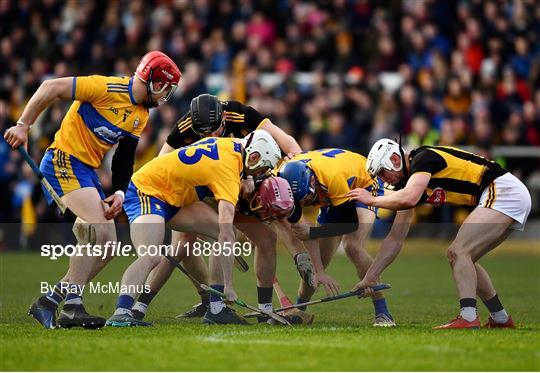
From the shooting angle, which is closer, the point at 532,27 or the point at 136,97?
the point at 136,97

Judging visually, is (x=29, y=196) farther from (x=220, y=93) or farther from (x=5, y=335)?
(x=5, y=335)

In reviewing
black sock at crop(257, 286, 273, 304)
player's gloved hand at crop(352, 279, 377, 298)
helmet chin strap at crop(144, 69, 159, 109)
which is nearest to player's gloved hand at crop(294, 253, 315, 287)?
black sock at crop(257, 286, 273, 304)

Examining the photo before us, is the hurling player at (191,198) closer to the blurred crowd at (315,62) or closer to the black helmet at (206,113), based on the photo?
the black helmet at (206,113)

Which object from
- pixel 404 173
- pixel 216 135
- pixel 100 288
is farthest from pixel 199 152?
pixel 100 288

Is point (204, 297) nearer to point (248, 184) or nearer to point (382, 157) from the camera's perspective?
point (248, 184)

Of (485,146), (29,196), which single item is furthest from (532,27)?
(29,196)

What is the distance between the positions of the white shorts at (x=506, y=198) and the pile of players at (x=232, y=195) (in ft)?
0.04

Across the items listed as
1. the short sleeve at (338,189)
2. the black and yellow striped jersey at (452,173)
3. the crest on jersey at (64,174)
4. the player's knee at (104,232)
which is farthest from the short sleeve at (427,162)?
the crest on jersey at (64,174)

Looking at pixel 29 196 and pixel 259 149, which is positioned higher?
pixel 259 149

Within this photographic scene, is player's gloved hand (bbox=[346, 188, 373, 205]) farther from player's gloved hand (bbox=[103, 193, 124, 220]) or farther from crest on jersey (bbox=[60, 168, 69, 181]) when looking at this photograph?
crest on jersey (bbox=[60, 168, 69, 181])

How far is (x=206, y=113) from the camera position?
1129 cm

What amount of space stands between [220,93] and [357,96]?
8.15 ft

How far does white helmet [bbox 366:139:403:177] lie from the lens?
10.4 m

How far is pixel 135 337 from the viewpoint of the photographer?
9.35 m
